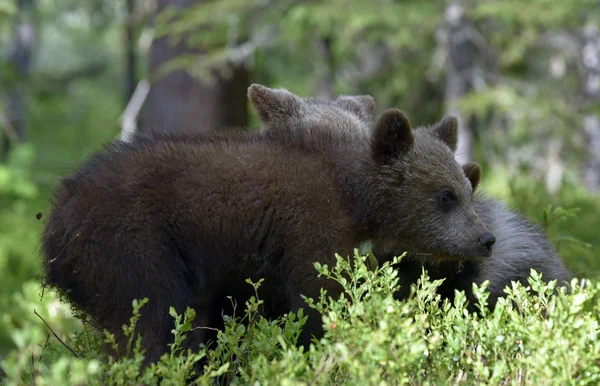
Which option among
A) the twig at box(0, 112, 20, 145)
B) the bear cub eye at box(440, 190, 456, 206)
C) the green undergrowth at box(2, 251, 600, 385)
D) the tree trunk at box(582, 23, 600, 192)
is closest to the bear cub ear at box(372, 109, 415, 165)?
the bear cub eye at box(440, 190, 456, 206)

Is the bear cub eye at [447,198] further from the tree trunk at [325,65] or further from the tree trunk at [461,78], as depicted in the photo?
the tree trunk at [325,65]

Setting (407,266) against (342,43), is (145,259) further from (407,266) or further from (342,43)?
(342,43)

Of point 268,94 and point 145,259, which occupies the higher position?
point 268,94

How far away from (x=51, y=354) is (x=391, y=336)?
2.60 m

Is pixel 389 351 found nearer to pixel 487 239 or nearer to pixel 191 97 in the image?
pixel 487 239

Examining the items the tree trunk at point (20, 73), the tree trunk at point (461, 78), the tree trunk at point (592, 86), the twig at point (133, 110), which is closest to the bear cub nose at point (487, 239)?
the tree trunk at point (461, 78)

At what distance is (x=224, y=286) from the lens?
5562 millimetres

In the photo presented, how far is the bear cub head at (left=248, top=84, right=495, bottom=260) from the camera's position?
584 cm

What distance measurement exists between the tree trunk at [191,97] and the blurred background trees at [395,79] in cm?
2

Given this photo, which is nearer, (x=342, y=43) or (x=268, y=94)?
(x=268, y=94)

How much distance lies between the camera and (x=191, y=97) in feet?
43.4

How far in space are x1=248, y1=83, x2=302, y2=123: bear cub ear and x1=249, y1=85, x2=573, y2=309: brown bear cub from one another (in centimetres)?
31

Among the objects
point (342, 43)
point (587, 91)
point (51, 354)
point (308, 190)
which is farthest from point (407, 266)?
point (587, 91)

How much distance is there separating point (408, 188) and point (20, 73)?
12.4 m
